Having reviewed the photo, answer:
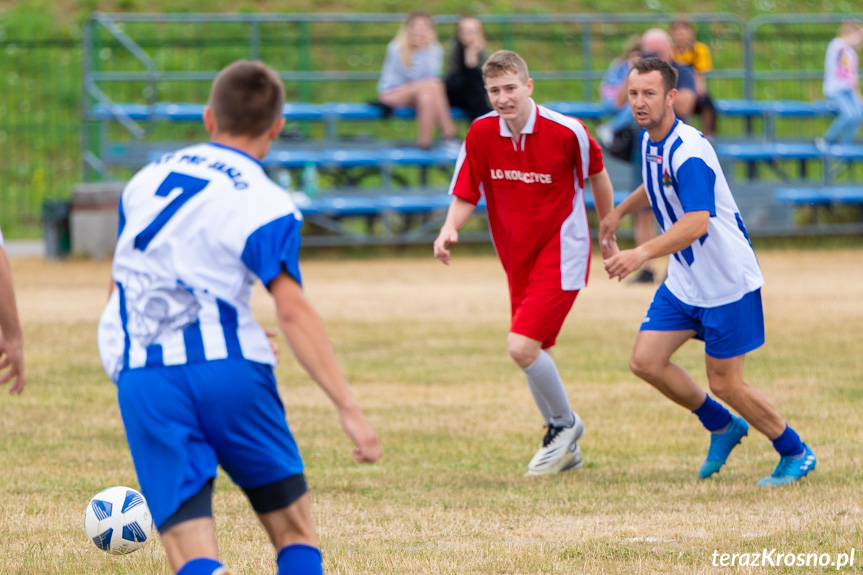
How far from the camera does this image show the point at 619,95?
43.1 feet

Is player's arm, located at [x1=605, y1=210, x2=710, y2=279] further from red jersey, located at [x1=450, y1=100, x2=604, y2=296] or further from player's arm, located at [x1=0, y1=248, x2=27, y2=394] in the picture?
player's arm, located at [x1=0, y1=248, x2=27, y2=394]

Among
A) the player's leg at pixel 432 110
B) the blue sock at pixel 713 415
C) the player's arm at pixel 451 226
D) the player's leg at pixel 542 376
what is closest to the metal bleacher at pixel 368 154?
the player's leg at pixel 432 110

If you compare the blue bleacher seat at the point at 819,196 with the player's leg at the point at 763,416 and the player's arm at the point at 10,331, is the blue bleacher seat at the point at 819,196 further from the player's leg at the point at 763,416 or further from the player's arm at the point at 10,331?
the player's arm at the point at 10,331

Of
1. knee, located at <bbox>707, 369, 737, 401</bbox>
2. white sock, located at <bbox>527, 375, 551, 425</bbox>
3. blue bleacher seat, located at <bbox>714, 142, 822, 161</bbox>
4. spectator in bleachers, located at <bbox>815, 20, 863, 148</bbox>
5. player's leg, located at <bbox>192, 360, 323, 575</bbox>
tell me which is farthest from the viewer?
blue bleacher seat, located at <bbox>714, 142, 822, 161</bbox>

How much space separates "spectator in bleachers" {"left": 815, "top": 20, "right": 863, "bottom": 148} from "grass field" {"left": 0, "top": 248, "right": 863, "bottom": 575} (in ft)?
21.2

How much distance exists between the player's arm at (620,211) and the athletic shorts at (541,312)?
0.32 metres

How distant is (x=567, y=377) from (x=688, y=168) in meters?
3.30

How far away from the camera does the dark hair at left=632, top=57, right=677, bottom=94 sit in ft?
16.7

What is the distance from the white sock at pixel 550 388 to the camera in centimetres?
→ 567

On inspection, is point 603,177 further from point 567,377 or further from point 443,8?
point 443,8

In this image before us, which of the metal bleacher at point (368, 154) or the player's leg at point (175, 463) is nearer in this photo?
the player's leg at point (175, 463)

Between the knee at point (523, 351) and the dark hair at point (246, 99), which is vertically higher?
the dark hair at point (246, 99)

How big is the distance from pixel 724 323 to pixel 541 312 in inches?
36.6

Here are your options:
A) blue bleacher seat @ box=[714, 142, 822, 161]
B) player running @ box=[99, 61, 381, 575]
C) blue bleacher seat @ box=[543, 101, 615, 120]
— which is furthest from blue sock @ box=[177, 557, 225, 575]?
blue bleacher seat @ box=[714, 142, 822, 161]
